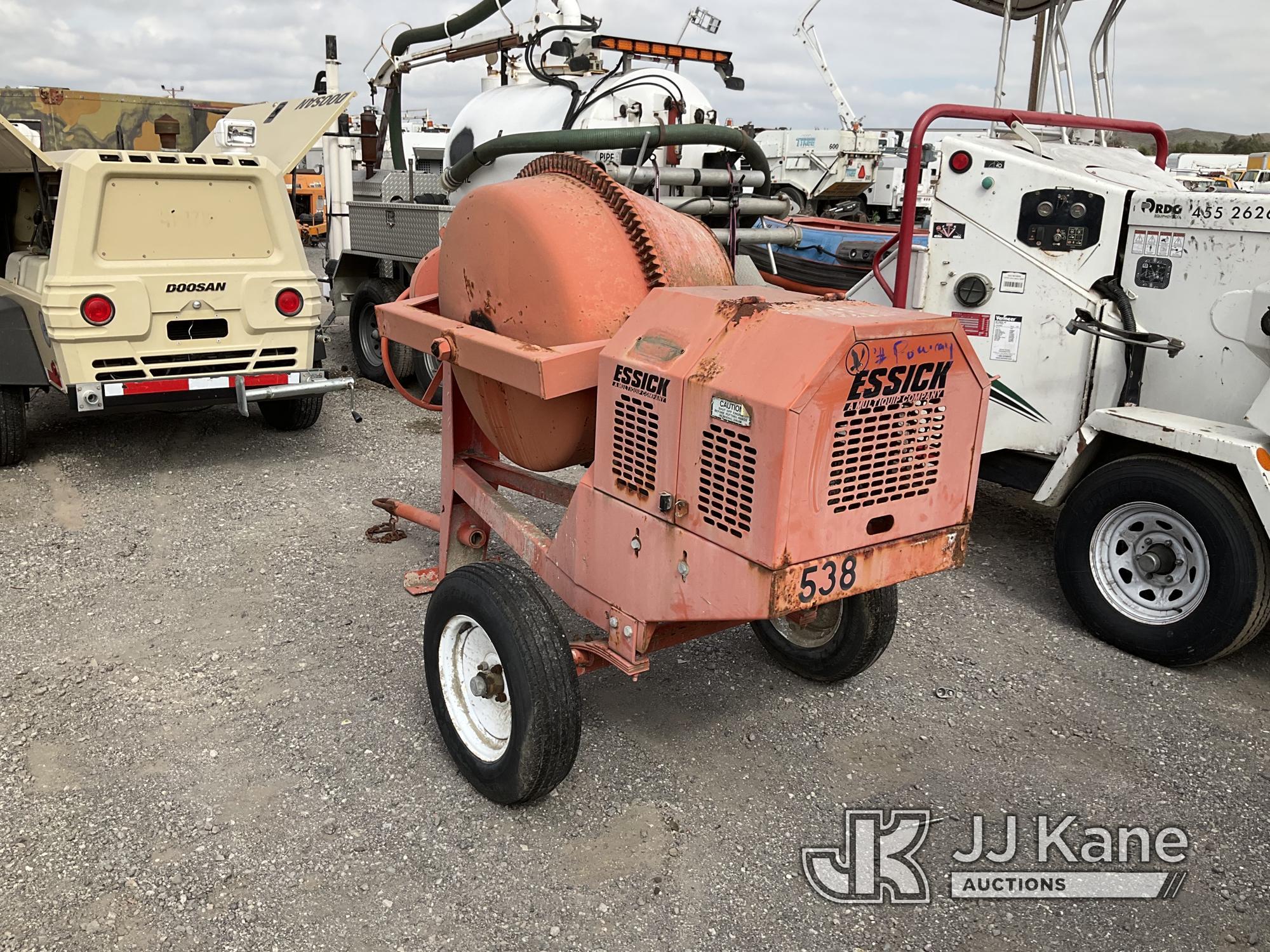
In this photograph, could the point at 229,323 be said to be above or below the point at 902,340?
below

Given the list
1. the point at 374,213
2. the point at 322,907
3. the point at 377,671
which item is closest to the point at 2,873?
the point at 322,907

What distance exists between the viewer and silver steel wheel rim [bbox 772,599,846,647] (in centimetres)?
364

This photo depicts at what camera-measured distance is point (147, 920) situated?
8.35 feet

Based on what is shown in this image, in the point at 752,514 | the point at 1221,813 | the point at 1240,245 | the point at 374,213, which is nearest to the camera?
the point at 752,514

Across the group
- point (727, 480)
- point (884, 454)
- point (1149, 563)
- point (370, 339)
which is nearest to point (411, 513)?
point (727, 480)

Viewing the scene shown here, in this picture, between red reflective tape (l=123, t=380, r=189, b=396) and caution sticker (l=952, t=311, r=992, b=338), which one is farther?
red reflective tape (l=123, t=380, r=189, b=396)

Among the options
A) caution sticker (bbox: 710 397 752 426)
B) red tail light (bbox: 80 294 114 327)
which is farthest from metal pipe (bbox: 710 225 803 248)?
red tail light (bbox: 80 294 114 327)

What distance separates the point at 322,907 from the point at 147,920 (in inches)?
17.0

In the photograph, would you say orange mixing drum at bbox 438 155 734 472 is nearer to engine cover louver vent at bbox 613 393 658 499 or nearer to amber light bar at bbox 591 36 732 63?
engine cover louver vent at bbox 613 393 658 499

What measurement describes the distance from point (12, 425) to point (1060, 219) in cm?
591

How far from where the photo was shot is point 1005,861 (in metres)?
2.89

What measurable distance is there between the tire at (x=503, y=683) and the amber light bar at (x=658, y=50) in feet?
21.0

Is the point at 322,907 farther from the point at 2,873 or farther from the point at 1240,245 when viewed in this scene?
the point at 1240,245

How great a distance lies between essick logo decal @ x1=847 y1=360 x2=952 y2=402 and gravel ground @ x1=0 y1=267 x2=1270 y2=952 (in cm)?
137
